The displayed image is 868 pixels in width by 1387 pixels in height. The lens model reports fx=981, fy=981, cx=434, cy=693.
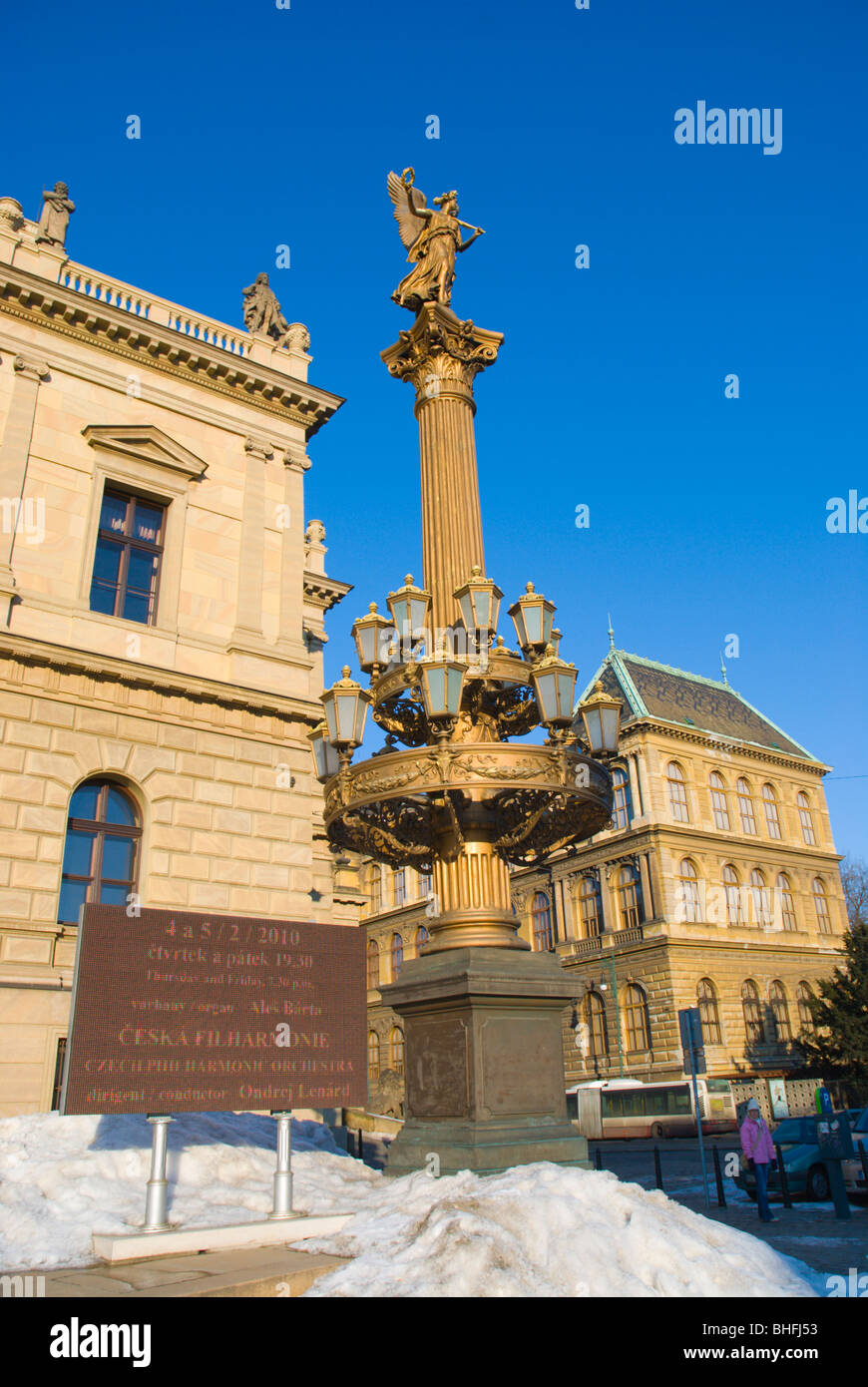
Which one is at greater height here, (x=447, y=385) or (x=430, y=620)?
(x=447, y=385)

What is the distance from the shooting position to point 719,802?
5000 centimetres

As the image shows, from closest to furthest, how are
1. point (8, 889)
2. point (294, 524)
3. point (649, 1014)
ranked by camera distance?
point (8, 889)
point (294, 524)
point (649, 1014)

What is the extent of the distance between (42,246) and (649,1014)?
3746cm

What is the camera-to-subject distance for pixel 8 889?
16.0 metres

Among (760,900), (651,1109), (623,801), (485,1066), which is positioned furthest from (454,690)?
(760,900)

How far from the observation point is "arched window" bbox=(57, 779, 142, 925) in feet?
55.8

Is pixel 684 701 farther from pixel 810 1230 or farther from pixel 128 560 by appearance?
pixel 810 1230

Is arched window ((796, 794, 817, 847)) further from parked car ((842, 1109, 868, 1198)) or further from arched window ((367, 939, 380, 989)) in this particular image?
parked car ((842, 1109, 868, 1198))

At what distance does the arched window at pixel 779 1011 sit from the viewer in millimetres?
46406

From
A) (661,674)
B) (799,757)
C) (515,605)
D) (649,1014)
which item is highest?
(661,674)

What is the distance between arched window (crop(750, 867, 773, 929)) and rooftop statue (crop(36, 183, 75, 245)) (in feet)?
137

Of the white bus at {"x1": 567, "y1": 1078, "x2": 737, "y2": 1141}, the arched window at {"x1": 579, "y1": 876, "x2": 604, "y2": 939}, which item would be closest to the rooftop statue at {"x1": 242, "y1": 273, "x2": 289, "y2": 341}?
the white bus at {"x1": 567, "y1": 1078, "x2": 737, "y2": 1141}
